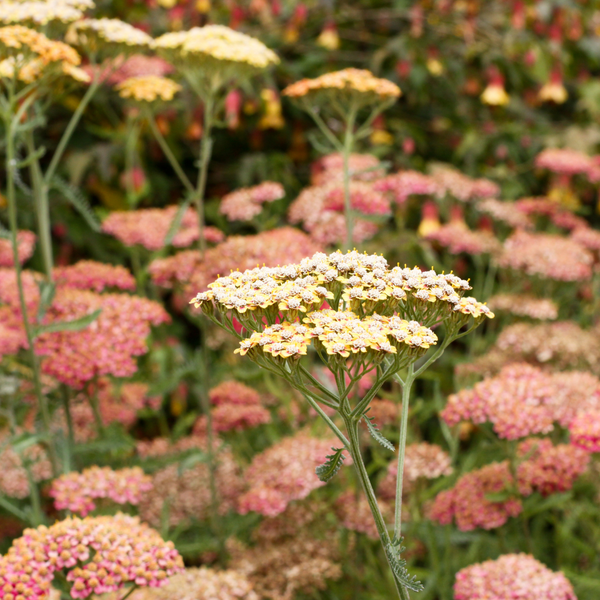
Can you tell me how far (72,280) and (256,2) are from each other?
7.05ft

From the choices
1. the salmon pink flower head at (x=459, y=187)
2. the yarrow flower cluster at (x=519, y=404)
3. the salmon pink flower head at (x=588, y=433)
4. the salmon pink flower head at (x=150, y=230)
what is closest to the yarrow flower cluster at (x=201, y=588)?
the yarrow flower cluster at (x=519, y=404)

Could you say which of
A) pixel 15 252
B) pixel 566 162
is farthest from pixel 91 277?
pixel 566 162

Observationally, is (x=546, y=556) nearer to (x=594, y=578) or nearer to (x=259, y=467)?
(x=594, y=578)

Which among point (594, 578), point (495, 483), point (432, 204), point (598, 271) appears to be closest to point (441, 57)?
point (432, 204)

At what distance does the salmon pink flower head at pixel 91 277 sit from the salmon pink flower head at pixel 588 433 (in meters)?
1.58

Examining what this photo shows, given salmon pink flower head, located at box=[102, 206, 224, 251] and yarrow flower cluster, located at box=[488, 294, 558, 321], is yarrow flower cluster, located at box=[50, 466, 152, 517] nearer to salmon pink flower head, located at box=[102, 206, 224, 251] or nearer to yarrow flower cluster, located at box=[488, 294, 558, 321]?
salmon pink flower head, located at box=[102, 206, 224, 251]

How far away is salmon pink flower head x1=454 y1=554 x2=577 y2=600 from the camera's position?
5.58 ft

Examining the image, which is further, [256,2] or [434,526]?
[256,2]

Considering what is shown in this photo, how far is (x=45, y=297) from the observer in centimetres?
211

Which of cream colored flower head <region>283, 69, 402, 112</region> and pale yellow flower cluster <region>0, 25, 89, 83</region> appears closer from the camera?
pale yellow flower cluster <region>0, 25, 89, 83</region>

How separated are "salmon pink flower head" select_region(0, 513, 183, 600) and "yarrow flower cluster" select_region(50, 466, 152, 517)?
11.4 inches

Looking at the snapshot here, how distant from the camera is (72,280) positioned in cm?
251

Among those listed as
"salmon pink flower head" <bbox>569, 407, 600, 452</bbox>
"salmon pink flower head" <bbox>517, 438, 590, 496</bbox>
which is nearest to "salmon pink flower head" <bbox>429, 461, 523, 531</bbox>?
"salmon pink flower head" <bbox>517, 438, 590, 496</bbox>

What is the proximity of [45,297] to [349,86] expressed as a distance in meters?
1.19
